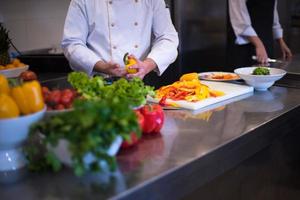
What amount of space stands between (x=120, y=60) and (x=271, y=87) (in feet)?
1.95

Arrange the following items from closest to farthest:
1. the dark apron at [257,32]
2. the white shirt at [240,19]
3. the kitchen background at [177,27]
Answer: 1. the white shirt at [240,19]
2. the dark apron at [257,32]
3. the kitchen background at [177,27]

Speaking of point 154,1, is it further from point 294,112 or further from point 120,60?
point 294,112

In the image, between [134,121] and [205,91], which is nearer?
[134,121]

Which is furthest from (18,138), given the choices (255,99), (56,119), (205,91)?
(255,99)

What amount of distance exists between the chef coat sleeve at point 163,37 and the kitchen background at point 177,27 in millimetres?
530

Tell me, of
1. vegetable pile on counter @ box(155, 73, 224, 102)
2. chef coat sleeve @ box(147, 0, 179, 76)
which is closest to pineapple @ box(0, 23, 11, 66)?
chef coat sleeve @ box(147, 0, 179, 76)

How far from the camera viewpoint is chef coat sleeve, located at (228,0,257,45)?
2330 millimetres

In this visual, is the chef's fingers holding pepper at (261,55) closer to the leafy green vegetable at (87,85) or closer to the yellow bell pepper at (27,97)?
the leafy green vegetable at (87,85)

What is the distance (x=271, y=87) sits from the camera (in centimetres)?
159

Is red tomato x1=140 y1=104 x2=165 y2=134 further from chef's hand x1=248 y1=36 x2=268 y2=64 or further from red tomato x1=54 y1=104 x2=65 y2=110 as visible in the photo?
chef's hand x1=248 y1=36 x2=268 y2=64

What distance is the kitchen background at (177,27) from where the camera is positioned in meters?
2.62

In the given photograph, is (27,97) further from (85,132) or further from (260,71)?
(260,71)

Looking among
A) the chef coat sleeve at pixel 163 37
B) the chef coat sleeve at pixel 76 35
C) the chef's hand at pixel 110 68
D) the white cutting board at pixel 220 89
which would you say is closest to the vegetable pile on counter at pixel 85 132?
the white cutting board at pixel 220 89

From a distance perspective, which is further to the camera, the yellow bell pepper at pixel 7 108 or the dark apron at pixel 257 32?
the dark apron at pixel 257 32
